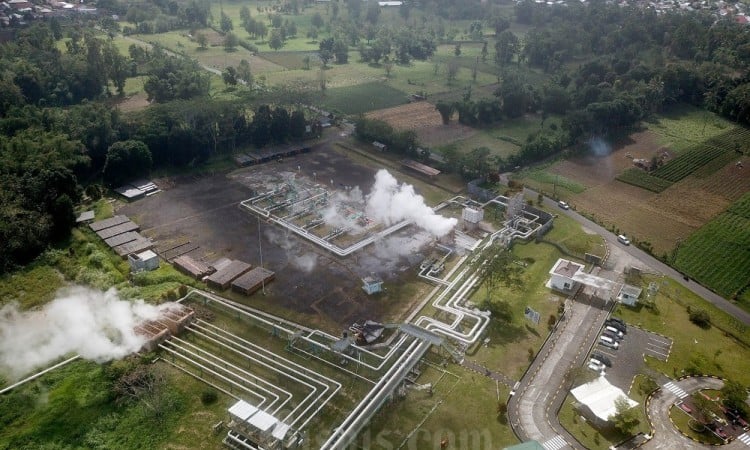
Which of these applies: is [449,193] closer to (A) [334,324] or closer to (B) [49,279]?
(A) [334,324]

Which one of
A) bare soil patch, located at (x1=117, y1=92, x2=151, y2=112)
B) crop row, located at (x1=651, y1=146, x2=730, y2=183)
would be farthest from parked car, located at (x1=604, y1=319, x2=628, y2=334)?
bare soil patch, located at (x1=117, y1=92, x2=151, y2=112)

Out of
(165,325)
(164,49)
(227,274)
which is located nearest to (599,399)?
(227,274)

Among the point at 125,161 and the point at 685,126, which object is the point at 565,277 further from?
the point at 685,126

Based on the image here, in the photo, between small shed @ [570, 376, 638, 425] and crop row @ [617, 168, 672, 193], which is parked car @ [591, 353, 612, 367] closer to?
small shed @ [570, 376, 638, 425]

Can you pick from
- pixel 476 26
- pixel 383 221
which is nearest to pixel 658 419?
pixel 383 221

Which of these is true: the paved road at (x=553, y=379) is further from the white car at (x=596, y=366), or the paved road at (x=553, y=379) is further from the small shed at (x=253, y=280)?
the small shed at (x=253, y=280)

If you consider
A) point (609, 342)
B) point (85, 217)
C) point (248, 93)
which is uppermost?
point (248, 93)

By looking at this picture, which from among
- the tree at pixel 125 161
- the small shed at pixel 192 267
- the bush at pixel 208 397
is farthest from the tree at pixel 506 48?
the bush at pixel 208 397
